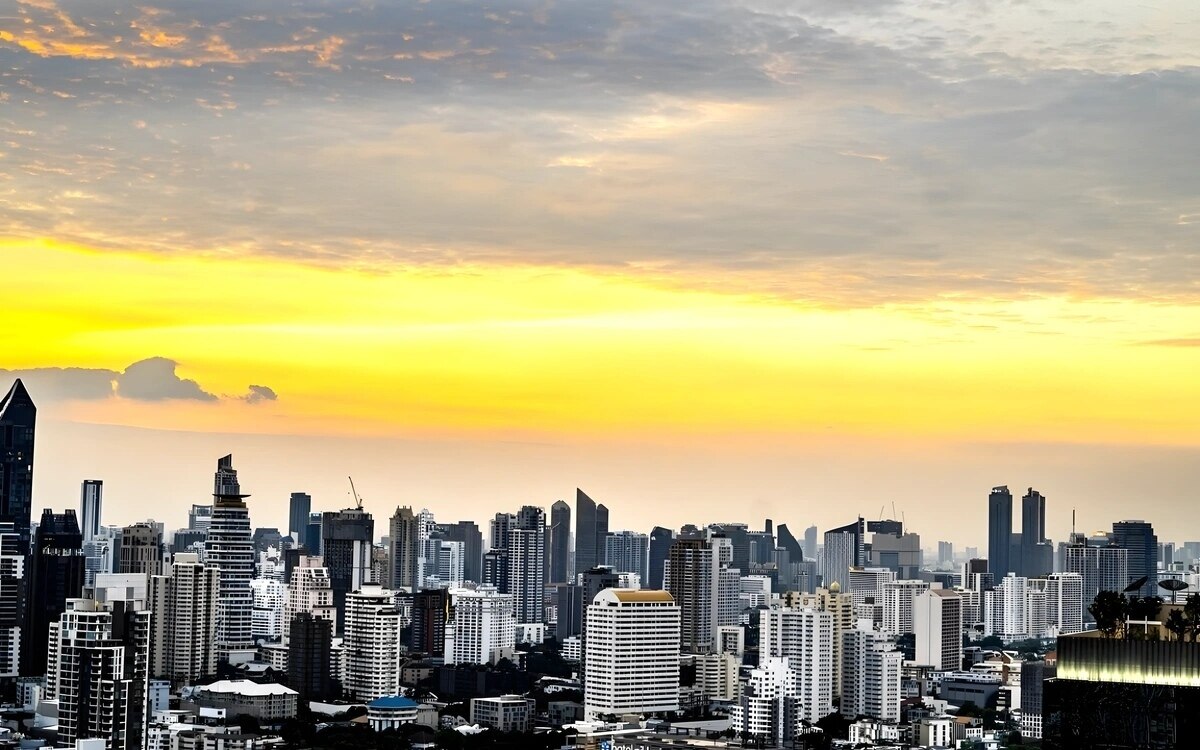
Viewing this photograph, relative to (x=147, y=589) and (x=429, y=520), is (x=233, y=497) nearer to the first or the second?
(x=147, y=589)

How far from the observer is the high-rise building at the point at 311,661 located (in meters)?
28.7

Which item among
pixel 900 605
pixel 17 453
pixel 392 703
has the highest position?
pixel 17 453

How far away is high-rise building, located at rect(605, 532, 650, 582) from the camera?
4797 centimetres

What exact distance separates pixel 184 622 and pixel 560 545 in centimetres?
1817

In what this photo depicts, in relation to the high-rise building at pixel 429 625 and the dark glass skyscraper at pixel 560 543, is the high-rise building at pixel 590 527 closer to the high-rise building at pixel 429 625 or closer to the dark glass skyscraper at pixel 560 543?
the dark glass skyscraper at pixel 560 543

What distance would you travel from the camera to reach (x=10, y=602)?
92.3 feet

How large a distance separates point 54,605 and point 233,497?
34.6 feet

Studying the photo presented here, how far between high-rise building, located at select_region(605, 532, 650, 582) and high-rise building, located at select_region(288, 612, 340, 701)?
1908cm

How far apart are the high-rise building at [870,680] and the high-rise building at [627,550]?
71.6ft

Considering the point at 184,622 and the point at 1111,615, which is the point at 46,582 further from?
the point at 1111,615

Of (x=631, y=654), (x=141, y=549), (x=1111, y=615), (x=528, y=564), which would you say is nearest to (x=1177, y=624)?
(x=1111, y=615)

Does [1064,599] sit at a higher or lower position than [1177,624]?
lower

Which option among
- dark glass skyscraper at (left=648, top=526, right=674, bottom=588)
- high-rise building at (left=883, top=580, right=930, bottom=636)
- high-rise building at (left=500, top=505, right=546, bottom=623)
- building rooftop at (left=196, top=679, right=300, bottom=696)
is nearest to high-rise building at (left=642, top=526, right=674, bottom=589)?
dark glass skyscraper at (left=648, top=526, right=674, bottom=588)

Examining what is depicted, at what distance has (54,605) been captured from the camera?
91.5 ft
